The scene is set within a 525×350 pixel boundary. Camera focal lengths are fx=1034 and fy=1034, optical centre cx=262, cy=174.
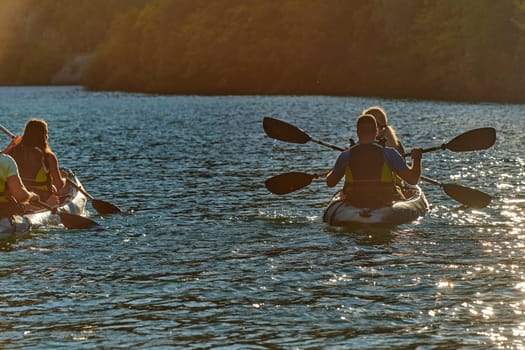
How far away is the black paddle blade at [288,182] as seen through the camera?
19.8 metres

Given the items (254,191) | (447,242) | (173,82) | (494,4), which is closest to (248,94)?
(173,82)

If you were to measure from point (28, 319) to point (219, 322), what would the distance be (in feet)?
7.47

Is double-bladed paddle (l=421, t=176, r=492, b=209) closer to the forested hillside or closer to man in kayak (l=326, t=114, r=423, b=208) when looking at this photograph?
man in kayak (l=326, t=114, r=423, b=208)

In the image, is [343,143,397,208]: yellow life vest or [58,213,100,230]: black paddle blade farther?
[58,213,100,230]: black paddle blade

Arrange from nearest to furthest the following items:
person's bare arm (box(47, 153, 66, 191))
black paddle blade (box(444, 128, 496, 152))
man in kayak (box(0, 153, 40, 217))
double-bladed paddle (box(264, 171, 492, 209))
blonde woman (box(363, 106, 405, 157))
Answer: man in kayak (box(0, 153, 40, 217)) → blonde woman (box(363, 106, 405, 157)) → person's bare arm (box(47, 153, 66, 191)) → black paddle blade (box(444, 128, 496, 152)) → double-bladed paddle (box(264, 171, 492, 209))

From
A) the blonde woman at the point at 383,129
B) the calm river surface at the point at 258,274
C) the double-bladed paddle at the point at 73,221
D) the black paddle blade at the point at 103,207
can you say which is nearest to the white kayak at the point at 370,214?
the calm river surface at the point at 258,274

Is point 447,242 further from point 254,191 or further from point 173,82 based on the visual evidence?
point 173,82

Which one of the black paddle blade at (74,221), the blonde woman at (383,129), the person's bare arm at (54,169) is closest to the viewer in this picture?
the blonde woman at (383,129)

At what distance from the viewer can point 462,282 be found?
13.8m

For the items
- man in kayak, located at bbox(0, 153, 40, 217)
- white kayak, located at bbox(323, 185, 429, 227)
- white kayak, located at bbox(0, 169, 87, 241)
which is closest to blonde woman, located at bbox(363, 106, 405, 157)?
white kayak, located at bbox(323, 185, 429, 227)

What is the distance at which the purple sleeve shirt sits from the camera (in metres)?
A: 17.4

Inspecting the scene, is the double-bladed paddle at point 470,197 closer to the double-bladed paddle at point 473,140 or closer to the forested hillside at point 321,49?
the double-bladed paddle at point 473,140

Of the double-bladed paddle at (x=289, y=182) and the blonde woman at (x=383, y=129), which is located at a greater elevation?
Result: the blonde woman at (x=383, y=129)

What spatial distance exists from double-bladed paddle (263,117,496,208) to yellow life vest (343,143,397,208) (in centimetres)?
134
